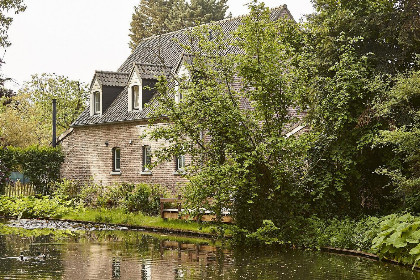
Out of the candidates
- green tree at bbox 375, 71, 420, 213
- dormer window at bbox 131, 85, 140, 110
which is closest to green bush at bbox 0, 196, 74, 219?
dormer window at bbox 131, 85, 140, 110

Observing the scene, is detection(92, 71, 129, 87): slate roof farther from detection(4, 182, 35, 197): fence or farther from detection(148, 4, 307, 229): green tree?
detection(148, 4, 307, 229): green tree

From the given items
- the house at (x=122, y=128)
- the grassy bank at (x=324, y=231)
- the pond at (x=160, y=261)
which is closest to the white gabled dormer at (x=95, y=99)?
the house at (x=122, y=128)

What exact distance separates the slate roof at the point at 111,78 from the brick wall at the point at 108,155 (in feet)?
8.46

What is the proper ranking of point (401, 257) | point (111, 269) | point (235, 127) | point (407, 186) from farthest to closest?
point (235, 127) → point (407, 186) → point (401, 257) → point (111, 269)

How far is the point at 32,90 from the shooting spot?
6550cm

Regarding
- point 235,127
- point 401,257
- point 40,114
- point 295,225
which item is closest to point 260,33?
point 235,127

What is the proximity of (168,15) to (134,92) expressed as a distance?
25.8m

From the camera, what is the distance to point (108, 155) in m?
37.9

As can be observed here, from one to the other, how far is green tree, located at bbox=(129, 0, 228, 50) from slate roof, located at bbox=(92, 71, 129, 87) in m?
19.4

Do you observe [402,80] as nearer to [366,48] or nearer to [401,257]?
[366,48]

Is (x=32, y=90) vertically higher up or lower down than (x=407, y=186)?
higher up

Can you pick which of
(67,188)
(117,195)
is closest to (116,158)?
(67,188)

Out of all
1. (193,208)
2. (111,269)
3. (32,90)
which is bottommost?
(111,269)

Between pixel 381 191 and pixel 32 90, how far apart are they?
48.7 metres
